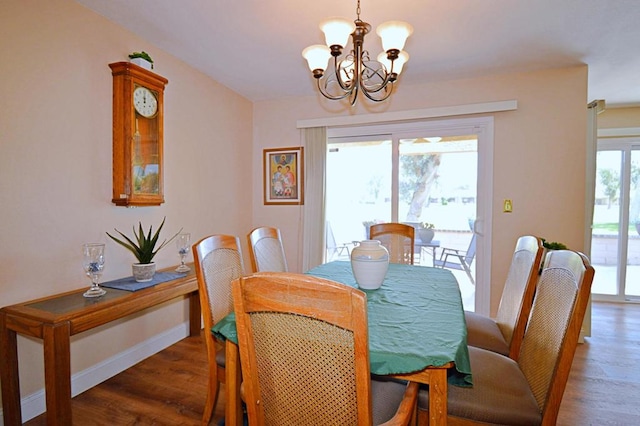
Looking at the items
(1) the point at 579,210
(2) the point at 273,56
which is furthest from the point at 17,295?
(1) the point at 579,210

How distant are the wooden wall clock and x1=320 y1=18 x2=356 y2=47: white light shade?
58.0 inches

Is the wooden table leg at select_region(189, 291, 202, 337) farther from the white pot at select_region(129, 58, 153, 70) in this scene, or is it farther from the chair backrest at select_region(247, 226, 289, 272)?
the white pot at select_region(129, 58, 153, 70)

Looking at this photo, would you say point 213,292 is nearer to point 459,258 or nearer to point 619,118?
point 459,258

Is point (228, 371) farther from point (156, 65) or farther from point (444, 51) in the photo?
point (444, 51)

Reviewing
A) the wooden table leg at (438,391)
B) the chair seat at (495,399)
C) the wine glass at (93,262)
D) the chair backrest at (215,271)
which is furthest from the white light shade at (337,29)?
the wine glass at (93,262)

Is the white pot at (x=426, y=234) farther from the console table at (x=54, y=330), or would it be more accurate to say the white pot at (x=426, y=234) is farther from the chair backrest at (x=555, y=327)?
the console table at (x=54, y=330)

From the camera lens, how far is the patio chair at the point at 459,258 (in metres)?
3.26

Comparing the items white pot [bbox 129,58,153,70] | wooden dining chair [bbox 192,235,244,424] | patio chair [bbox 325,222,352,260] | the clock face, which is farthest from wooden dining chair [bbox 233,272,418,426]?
patio chair [bbox 325,222,352,260]

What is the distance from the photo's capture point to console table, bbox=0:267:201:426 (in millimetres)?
1511

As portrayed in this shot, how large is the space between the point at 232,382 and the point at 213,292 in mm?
503

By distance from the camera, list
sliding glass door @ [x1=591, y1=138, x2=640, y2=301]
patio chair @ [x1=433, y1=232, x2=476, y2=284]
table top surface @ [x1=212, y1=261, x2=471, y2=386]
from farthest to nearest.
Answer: sliding glass door @ [x1=591, y1=138, x2=640, y2=301], patio chair @ [x1=433, y1=232, x2=476, y2=284], table top surface @ [x1=212, y1=261, x2=471, y2=386]

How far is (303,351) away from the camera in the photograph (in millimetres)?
885

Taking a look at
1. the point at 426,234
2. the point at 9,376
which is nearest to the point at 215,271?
the point at 9,376

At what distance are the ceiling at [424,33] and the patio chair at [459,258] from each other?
5.44 ft
